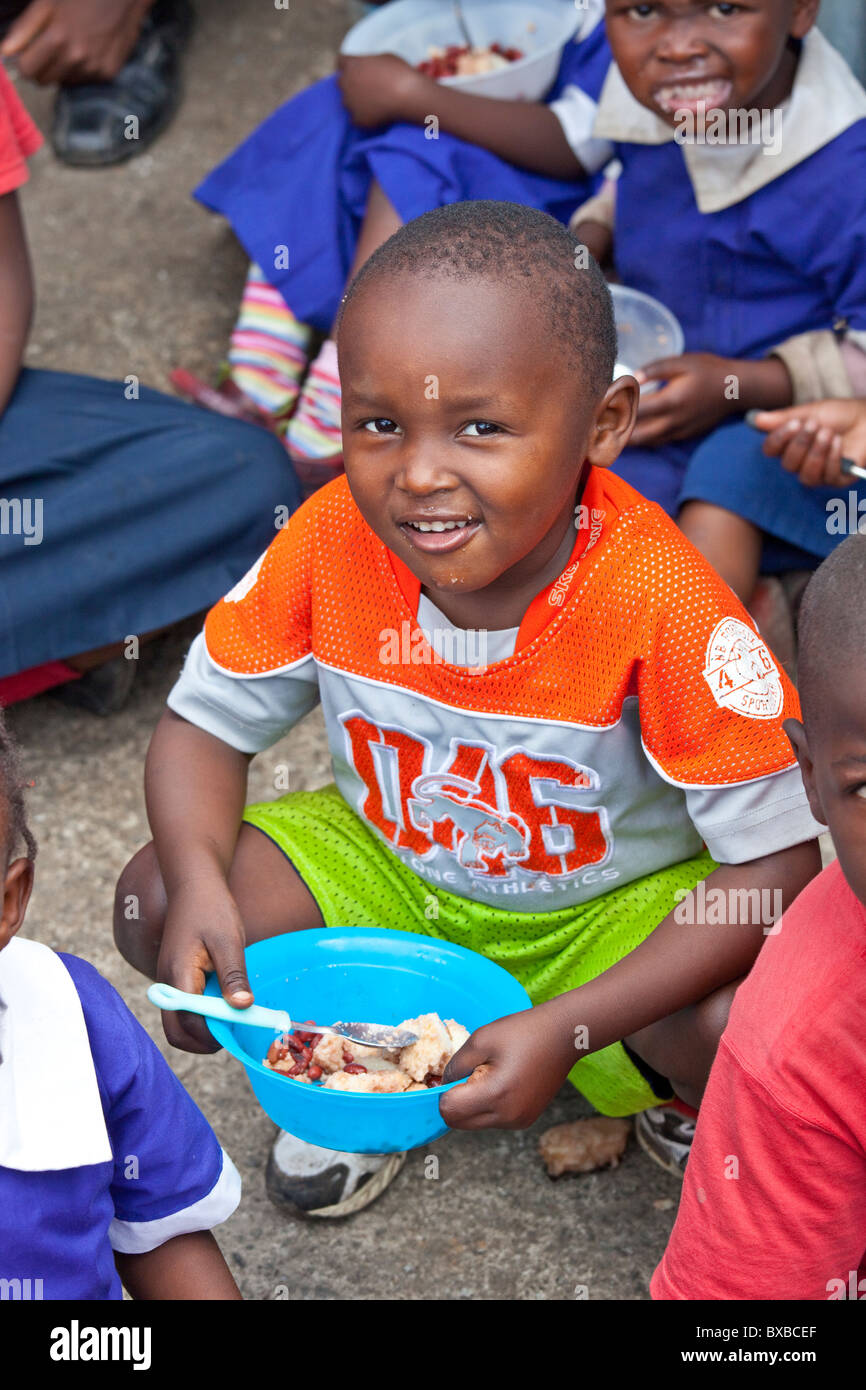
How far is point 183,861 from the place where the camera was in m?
1.54

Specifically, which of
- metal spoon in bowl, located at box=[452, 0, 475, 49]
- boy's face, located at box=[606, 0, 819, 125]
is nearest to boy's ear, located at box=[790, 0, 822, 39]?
boy's face, located at box=[606, 0, 819, 125]

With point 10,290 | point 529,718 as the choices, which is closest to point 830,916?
point 529,718

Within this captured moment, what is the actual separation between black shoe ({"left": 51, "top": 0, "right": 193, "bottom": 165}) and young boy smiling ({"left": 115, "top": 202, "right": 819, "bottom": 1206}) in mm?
1917

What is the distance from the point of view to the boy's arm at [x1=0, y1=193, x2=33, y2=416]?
2.14m

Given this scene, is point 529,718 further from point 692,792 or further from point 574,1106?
point 574,1106

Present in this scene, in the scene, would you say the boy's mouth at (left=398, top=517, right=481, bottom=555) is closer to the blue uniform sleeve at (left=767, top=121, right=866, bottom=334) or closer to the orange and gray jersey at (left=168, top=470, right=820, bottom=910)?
the orange and gray jersey at (left=168, top=470, right=820, bottom=910)

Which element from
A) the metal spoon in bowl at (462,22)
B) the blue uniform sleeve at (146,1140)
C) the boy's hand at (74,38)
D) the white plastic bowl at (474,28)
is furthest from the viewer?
the boy's hand at (74,38)

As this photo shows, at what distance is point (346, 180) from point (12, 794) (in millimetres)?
1776

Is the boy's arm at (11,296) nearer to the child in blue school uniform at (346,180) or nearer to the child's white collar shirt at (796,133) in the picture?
the child in blue school uniform at (346,180)

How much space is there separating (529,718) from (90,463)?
3.16 ft

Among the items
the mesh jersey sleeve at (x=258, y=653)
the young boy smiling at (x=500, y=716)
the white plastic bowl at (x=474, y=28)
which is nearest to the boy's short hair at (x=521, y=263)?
the young boy smiling at (x=500, y=716)

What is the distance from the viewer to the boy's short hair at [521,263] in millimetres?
1281

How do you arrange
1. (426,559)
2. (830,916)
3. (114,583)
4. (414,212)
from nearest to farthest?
(830,916)
(426,559)
(114,583)
(414,212)

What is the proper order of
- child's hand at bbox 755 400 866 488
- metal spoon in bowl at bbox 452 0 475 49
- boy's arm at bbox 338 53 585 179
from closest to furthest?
child's hand at bbox 755 400 866 488, boy's arm at bbox 338 53 585 179, metal spoon in bowl at bbox 452 0 475 49
